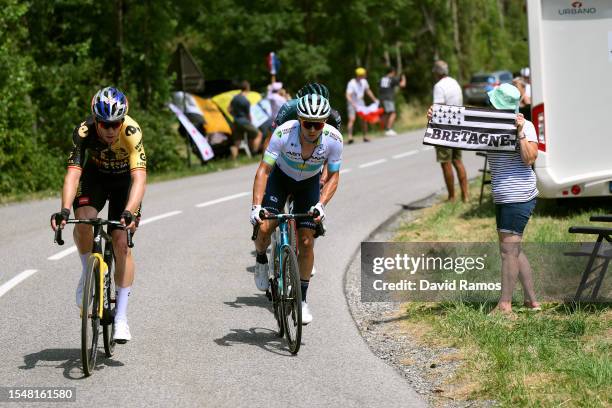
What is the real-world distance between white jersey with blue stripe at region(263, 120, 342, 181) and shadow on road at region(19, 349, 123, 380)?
73.4 inches

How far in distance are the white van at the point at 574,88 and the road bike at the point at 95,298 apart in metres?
6.61

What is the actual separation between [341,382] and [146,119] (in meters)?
18.5

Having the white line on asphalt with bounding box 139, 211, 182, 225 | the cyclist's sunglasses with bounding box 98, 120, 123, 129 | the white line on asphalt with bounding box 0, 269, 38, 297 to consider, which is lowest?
the white line on asphalt with bounding box 139, 211, 182, 225

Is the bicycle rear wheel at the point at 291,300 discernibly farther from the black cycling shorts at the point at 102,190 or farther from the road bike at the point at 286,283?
the black cycling shorts at the point at 102,190

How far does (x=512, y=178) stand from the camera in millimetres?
8578

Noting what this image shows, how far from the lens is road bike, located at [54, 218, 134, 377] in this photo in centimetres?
688

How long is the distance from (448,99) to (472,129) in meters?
6.28

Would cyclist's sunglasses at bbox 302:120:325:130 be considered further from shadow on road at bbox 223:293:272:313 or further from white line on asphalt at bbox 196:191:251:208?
white line on asphalt at bbox 196:191:251:208

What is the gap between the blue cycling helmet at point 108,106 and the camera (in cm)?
712

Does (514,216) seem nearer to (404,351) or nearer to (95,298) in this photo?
(404,351)

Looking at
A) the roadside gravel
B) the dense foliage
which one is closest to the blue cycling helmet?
the roadside gravel

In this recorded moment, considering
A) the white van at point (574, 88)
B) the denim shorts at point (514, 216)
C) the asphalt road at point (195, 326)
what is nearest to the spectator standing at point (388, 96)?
the asphalt road at point (195, 326)

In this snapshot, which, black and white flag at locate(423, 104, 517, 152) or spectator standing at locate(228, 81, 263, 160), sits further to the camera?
spectator standing at locate(228, 81, 263, 160)

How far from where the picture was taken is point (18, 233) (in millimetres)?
14359
